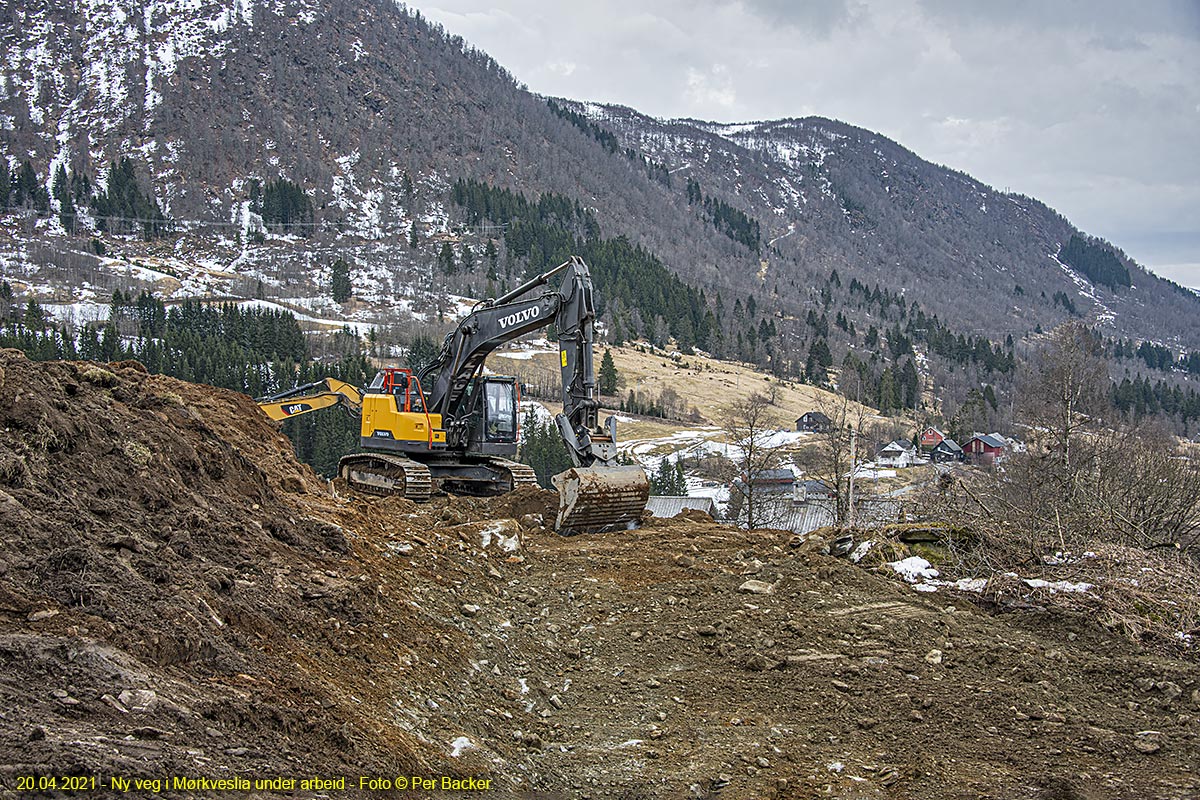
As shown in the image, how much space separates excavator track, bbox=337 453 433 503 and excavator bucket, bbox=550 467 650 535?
4581 millimetres

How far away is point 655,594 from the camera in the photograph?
36.6 ft

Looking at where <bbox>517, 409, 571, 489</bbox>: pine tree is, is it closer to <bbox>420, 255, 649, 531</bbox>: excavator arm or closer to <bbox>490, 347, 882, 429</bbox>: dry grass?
<bbox>490, 347, 882, 429</bbox>: dry grass

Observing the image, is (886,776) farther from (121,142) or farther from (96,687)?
(121,142)

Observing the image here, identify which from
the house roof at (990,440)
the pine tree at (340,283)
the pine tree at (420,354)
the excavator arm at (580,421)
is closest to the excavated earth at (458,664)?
the excavator arm at (580,421)

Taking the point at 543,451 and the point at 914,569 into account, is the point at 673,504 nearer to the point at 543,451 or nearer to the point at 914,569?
the point at 543,451

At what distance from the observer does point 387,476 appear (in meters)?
19.6

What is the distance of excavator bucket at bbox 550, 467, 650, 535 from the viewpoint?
1470cm

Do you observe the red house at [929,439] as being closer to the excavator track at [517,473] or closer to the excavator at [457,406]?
the excavator track at [517,473]

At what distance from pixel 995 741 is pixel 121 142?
685 feet

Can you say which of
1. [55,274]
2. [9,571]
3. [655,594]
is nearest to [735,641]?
[655,594]

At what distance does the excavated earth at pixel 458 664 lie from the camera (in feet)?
16.3

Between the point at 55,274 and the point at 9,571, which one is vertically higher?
the point at 55,274

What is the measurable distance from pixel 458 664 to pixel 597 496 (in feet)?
21.7

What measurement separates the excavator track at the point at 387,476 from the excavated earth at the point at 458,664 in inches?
269
